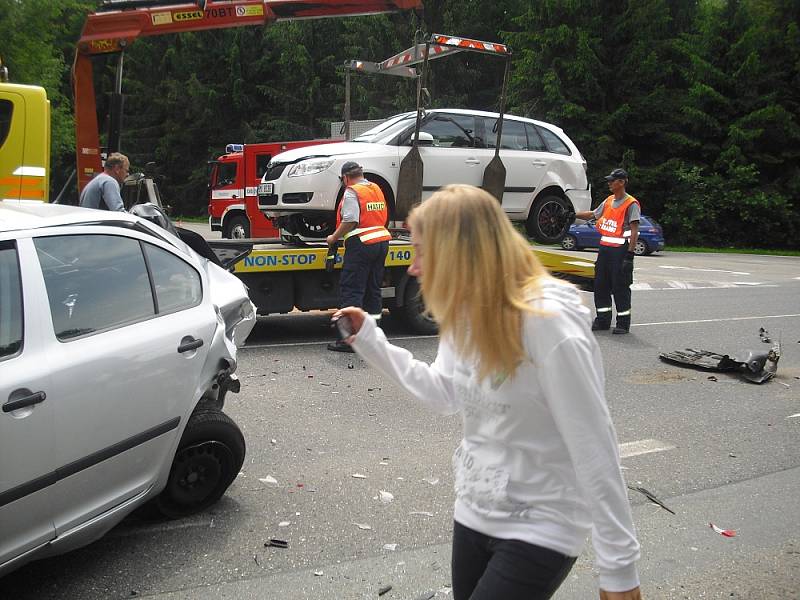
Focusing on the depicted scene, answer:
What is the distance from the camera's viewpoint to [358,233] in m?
8.34

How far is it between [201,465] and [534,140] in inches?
304

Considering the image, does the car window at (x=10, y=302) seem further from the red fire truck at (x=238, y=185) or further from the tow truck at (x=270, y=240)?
the red fire truck at (x=238, y=185)

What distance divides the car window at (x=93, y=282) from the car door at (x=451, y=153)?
19.9 feet

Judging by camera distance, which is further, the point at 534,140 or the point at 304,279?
the point at 534,140

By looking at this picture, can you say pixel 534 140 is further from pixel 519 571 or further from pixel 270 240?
pixel 519 571

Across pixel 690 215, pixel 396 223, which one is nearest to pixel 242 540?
pixel 396 223

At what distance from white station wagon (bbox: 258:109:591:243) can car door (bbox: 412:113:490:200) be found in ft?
0.04

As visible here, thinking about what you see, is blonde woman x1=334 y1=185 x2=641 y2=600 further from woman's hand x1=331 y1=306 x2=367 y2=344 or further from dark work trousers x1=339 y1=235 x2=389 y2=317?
dark work trousers x1=339 y1=235 x2=389 y2=317

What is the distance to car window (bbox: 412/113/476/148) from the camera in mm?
9930

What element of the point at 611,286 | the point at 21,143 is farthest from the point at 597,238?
the point at 21,143

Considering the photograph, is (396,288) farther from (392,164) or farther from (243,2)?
(243,2)

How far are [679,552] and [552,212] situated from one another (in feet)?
23.9

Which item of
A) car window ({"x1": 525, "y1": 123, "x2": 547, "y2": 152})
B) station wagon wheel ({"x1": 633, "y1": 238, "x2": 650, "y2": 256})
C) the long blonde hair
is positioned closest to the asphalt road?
the long blonde hair

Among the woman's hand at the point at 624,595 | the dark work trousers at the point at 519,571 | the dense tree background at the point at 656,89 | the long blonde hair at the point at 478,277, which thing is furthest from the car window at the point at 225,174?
the woman's hand at the point at 624,595
